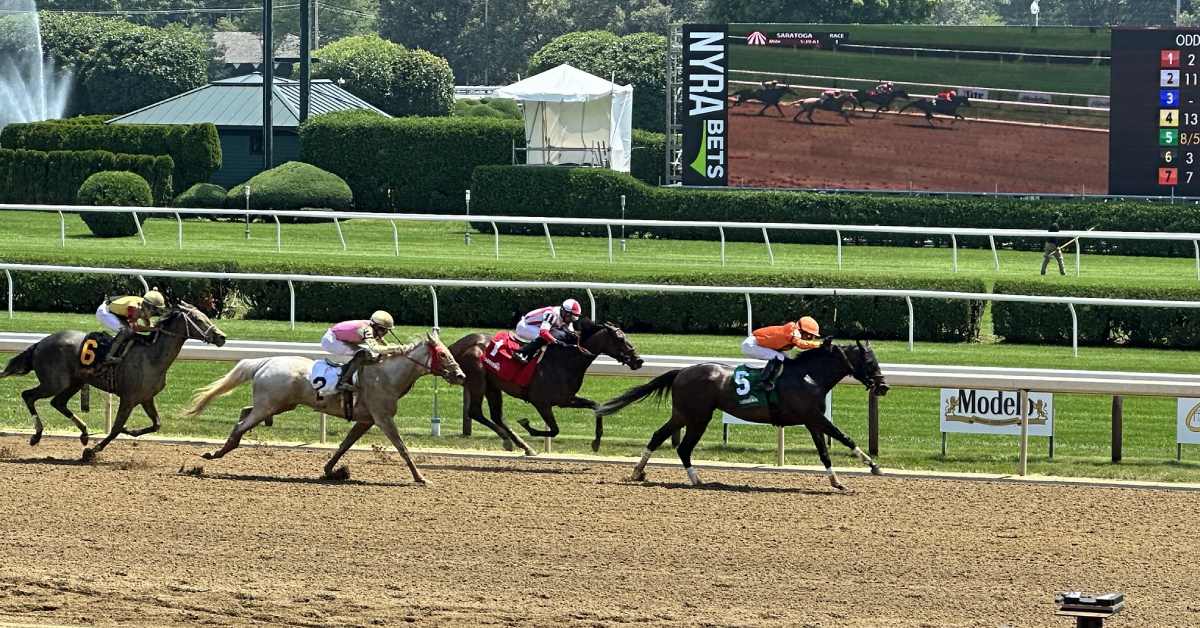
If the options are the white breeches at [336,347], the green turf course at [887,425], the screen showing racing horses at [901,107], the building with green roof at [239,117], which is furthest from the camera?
the building with green roof at [239,117]

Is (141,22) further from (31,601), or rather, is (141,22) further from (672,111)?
(31,601)

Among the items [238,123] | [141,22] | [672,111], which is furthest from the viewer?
[141,22]

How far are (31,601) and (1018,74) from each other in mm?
18389

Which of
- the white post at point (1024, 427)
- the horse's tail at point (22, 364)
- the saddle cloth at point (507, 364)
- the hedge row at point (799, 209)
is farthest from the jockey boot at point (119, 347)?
the hedge row at point (799, 209)

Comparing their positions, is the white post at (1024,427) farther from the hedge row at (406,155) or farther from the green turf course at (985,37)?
the hedge row at (406,155)

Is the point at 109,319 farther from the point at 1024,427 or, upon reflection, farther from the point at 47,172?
the point at 47,172

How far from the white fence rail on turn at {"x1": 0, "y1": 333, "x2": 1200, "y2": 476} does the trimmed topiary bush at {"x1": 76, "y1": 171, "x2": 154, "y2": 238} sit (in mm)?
8696

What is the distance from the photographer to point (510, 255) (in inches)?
858

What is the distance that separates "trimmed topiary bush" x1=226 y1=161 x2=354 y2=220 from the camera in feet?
86.4

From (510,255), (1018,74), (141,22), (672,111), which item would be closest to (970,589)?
(510,255)

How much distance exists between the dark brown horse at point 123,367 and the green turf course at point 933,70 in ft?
46.9

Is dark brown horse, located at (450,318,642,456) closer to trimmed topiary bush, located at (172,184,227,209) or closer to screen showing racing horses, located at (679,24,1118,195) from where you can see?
screen showing racing horses, located at (679,24,1118,195)

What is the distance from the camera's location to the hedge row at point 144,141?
29.4m

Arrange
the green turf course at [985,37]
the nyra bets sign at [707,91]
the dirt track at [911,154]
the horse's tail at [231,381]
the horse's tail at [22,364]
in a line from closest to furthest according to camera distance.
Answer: the horse's tail at [231,381]
the horse's tail at [22,364]
the green turf course at [985,37]
the dirt track at [911,154]
the nyra bets sign at [707,91]
